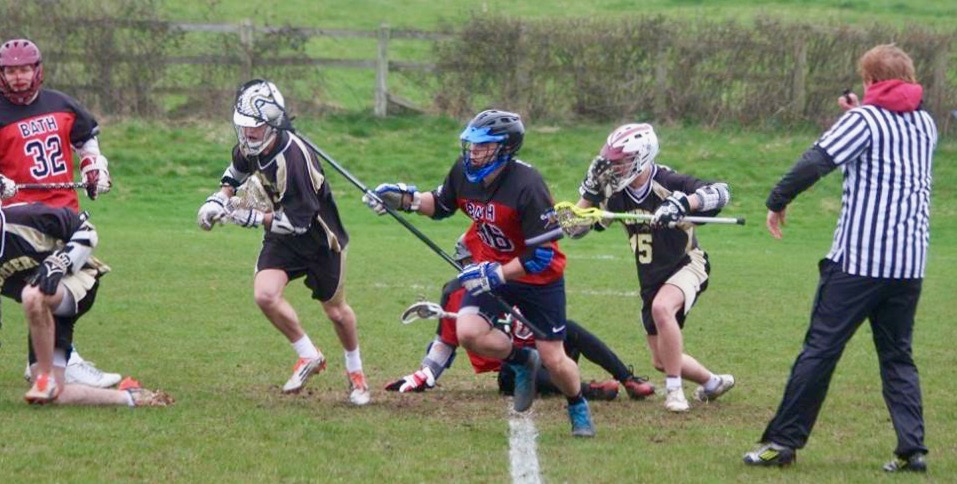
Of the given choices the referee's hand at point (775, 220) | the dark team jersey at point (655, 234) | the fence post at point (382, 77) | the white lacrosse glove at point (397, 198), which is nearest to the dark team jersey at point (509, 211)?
the white lacrosse glove at point (397, 198)

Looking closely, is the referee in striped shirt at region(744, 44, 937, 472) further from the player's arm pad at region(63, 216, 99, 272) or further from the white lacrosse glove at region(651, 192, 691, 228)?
the player's arm pad at region(63, 216, 99, 272)

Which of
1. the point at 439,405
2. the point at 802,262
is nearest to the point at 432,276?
the point at 802,262

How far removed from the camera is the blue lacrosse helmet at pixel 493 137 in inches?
306

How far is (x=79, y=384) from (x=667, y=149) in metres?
16.1

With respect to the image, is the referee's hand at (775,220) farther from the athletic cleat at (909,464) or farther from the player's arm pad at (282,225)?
the player's arm pad at (282,225)

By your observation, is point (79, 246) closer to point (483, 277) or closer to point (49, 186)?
point (49, 186)

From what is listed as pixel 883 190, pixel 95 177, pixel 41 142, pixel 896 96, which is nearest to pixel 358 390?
pixel 95 177

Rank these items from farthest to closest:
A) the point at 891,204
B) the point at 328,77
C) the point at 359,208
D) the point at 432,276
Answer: the point at 328,77 → the point at 359,208 → the point at 432,276 → the point at 891,204

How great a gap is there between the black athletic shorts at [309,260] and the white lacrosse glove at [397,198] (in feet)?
2.16

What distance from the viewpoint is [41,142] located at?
926 cm

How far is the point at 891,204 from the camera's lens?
6.90 m

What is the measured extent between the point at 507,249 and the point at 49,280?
258 cm

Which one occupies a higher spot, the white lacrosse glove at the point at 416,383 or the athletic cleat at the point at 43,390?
the athletic cleat at the point at 43,390

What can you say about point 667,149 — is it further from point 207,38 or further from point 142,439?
point 142,439
